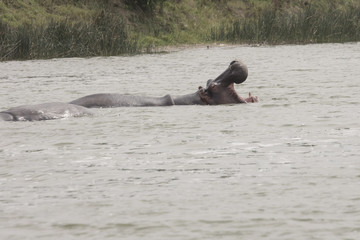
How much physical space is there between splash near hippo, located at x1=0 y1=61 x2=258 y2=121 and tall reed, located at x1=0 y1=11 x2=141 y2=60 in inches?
466

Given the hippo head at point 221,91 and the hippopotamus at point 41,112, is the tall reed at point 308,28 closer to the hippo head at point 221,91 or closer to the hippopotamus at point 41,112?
the hippo head at point 221,91

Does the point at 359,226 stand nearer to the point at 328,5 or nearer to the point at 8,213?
the point at 8,213

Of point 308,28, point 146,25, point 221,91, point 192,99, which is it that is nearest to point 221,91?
point 221,91

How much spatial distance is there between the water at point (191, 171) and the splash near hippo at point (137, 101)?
174 mm

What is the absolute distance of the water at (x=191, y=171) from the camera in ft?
16.1

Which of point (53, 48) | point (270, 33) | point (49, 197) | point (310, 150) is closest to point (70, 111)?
point (310, 150)

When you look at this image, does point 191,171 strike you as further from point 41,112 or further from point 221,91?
point 221,91

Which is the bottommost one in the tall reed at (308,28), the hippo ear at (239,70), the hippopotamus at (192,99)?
the tall reed at (308,28)

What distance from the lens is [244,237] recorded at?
4586 mm

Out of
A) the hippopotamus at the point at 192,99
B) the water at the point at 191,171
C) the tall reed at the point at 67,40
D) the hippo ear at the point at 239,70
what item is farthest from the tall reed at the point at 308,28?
the hippo ear at the point at 239,70

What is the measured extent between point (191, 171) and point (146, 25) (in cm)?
2679

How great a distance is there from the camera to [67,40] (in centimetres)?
2369

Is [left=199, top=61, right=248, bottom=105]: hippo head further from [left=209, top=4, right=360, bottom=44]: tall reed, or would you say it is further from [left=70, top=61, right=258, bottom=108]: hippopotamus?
[left=209, top=4, right=360, bottom=44]: tall reed

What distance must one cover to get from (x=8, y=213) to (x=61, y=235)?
689 mm
